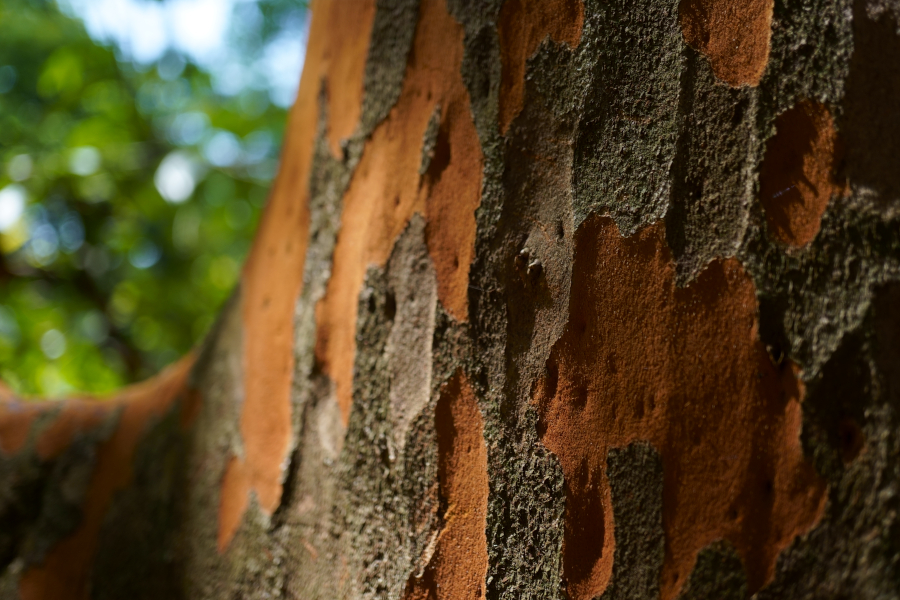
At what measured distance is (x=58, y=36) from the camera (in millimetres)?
1661

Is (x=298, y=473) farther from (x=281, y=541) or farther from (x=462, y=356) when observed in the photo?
(x=462, y=356)

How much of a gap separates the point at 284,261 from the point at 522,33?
0.33 meters

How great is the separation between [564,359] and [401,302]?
150mm

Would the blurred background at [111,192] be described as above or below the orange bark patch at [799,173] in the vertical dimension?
above

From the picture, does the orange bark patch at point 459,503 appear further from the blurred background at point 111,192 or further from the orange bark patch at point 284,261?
the blurred background at point 111,192

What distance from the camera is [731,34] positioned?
0.40 meters

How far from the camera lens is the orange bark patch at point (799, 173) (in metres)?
0.38

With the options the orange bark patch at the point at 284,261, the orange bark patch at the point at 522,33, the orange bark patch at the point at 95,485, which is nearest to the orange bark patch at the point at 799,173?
the orange bark patch at the point at 522,33

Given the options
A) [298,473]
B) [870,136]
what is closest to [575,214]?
[870,136]

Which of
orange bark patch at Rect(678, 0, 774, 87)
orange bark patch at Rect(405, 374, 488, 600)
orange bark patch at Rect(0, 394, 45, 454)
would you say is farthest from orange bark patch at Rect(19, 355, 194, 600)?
orange bark patch at Rect(678, 0, 774, 87)

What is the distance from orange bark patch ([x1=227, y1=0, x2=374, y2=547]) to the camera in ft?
1.94

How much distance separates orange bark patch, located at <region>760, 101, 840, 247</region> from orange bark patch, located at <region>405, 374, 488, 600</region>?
236mm

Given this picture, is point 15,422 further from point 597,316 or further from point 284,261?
point 597,316

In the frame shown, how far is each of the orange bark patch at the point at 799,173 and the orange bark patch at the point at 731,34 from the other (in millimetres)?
38
